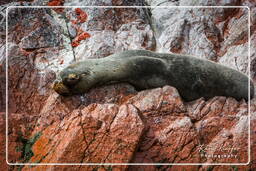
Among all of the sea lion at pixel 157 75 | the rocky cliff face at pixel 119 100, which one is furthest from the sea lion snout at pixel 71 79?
the rocky cliff face at pixel 119 100

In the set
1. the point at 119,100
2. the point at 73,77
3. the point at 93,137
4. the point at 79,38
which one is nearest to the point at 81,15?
the point at 79,38

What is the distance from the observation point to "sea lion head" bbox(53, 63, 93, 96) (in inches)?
170

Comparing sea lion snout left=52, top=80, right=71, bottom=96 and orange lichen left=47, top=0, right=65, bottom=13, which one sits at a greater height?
orange lichen left=47, top=0, right=65, bottom=13

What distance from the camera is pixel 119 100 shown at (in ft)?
14.6

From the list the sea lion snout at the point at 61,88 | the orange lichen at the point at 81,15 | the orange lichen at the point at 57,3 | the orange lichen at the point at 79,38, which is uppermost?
the orange lichen at the point at 57,3

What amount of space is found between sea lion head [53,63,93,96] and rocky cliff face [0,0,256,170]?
99 millimetres

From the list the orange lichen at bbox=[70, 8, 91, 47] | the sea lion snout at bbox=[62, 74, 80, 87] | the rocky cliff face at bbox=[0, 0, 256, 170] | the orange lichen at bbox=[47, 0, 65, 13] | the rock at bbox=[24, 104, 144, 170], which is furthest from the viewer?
the orange lichen at bbox=[70, 8, 91, 47]

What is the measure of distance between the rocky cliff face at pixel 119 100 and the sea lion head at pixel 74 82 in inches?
3.9

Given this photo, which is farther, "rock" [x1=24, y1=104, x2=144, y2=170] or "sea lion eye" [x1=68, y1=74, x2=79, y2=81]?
"sea lion eye" [x1=68, y1=74, x2=79, y2=81]

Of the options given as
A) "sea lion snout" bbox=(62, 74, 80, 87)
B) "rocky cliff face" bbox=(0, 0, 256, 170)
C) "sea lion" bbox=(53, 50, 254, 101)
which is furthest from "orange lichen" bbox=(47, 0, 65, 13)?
"sea lion snout" bbox=(62, 74, 80, 87)

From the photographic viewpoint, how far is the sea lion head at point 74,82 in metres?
4.32

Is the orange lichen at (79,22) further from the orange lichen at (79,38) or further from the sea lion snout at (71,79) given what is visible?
the sea lion snout at (71,79)

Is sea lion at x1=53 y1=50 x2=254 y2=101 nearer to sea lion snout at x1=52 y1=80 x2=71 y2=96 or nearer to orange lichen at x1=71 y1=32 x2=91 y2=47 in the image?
sea lion snout at x1=52 y1=80 x2=71 y2=96

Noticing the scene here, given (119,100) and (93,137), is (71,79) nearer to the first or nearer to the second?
(119,100)
